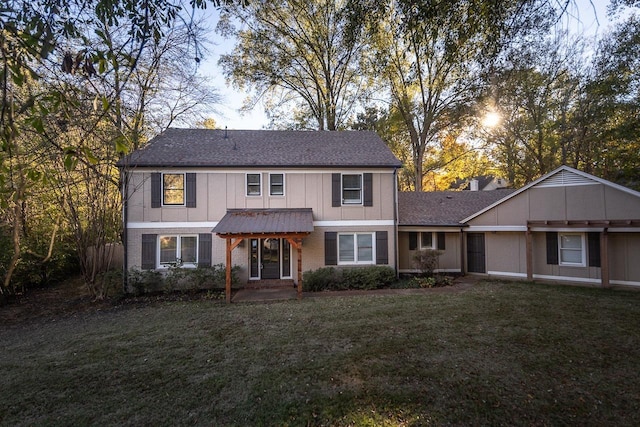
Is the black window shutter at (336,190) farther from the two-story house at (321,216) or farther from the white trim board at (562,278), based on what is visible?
the white trim board at (562,278)

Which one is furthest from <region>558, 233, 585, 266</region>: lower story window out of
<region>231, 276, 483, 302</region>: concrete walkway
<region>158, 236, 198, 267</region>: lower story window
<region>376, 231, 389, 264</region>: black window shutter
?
<region>158, 236, 198, 267</region>: lower story window

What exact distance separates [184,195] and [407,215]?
979 centimetres

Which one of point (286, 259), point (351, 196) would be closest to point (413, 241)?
point (351, 196)

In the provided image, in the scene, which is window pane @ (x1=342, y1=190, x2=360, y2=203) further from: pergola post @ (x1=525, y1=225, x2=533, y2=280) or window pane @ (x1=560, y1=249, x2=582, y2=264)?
window pane @ (x1=560, y1=249, x2=582, y2=264)

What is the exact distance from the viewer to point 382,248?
39.4 feet

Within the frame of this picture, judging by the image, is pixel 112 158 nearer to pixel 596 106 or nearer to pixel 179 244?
pixel 179 244

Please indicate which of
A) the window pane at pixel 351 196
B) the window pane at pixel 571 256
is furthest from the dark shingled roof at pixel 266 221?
the window pane at pixel 571 256

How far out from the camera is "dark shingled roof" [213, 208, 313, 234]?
989 cm

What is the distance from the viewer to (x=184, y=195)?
11352mm

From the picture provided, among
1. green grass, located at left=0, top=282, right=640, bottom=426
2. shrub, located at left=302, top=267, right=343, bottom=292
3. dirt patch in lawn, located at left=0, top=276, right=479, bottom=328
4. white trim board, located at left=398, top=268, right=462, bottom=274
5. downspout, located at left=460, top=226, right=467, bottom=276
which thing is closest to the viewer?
green grass, located at left=0, top=282, right=640, bottom=426

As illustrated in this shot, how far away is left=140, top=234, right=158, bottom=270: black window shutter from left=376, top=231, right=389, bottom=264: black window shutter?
876 cm

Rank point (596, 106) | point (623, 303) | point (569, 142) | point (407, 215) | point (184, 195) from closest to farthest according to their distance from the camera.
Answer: point (623, 303), point (184, 195), point (407, 215), point (596, 106), point (569, 142)

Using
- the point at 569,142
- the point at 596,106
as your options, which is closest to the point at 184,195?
the point at 596,106

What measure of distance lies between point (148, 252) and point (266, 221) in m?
4.71
